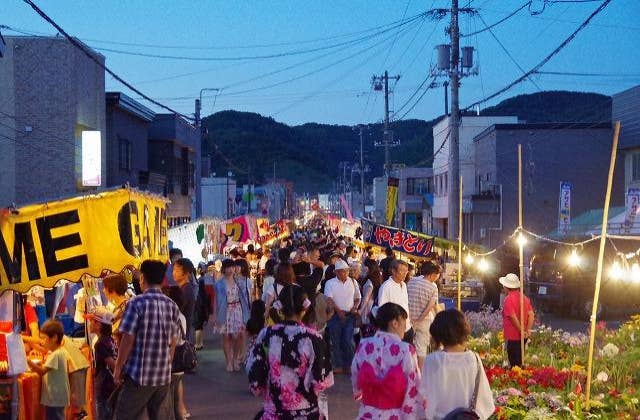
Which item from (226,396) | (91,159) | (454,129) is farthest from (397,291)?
(91,159)

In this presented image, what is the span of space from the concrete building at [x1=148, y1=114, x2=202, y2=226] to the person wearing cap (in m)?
24.0

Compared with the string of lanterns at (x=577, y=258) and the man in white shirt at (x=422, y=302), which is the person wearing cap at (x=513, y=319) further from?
the man in white shirt at (x=422, y=302)

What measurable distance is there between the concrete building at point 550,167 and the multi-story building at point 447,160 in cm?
428

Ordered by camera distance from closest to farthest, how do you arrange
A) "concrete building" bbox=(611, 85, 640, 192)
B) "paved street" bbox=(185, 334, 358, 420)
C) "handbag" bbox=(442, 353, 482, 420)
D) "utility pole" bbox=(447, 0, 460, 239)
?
"handbag" bbox=(442, 353, 482, 420) → "paved street" bbox=(185, 334, 358, 420) → "utility pole" bbox=(447, 0, 460, 239) → "concrete building" bbox=(611, 85, 640, 192)

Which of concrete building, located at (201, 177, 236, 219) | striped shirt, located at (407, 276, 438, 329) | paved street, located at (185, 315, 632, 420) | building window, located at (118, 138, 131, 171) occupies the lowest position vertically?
paved street, located at (185, 315, 632, 420)

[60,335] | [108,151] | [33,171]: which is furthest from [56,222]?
[108,151]

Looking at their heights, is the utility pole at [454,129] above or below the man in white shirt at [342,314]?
above

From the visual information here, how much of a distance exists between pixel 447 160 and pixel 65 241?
142ft

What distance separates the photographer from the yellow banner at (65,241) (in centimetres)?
727

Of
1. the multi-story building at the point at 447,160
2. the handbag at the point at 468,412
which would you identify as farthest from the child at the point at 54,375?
the multi-story building at the point at 447,160

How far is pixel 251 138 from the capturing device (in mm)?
138750

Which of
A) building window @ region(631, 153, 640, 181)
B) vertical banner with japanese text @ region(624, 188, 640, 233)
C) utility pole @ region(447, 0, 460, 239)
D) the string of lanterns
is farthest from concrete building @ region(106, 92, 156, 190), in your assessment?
building window @ region(631, 153, 640, 181)

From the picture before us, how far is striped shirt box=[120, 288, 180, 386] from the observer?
6.90m

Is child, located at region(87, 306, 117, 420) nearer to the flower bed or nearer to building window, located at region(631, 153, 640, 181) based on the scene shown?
the flower bed
